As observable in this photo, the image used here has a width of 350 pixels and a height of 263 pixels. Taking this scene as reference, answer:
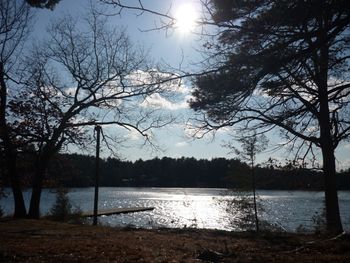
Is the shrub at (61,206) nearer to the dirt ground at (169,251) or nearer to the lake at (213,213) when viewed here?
the lake at (213,213)

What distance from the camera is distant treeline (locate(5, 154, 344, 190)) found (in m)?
17.9

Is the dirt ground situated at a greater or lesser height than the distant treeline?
lesser

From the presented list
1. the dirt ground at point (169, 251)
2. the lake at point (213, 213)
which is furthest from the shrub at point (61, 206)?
the dirt ground at point (169, 251)

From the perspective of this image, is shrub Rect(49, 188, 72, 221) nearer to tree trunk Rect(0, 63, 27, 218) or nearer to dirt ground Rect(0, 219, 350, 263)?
tree trunk Rect(0, 63, 27, 218)

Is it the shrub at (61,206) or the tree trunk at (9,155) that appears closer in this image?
the tree trunk at (9,155)

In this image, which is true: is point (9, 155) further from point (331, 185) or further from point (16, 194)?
point (331, 185)

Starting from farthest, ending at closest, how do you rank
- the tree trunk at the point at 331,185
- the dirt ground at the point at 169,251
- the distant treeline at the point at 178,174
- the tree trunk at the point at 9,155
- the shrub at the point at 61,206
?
the shrub at the point at 61,206, the tree trunk at the point at 9,155, the distant treeline at the point at 178,174, the tree trunk at the point at 331,185, the dirt ground at the point at 169,251

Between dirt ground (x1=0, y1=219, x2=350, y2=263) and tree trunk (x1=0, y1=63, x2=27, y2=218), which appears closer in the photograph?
dirt ground (x1=0, y1=219, x2=350, y2=263)

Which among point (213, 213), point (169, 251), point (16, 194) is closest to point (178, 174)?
point (213, 213)

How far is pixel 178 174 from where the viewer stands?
418 feet

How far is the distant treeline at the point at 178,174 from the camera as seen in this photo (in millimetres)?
17875

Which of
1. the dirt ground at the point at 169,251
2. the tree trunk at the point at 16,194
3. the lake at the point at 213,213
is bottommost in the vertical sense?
the lake at the point at 213,213

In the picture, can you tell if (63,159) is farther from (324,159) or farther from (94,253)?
(94,253)

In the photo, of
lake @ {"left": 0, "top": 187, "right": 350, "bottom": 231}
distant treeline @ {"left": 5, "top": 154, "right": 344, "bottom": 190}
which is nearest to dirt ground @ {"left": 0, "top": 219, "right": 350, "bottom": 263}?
distant treeline @ {"left": 5, "top": 154, "right": 344, "bottom": 190}
